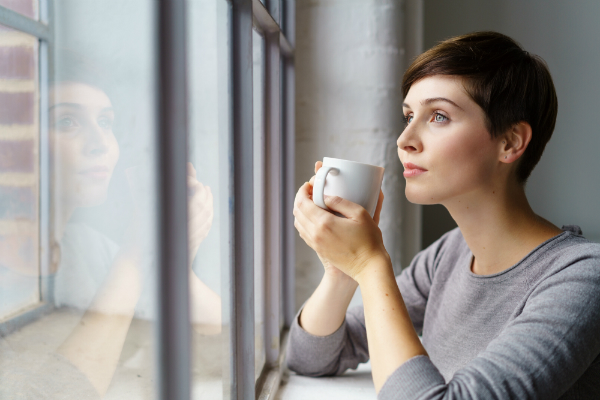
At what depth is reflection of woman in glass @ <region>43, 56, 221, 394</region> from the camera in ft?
1.31

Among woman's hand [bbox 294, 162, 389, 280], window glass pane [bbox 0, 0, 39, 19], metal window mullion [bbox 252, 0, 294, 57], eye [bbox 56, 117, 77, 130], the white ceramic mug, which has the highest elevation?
metal window mullion [bbox 252, 0, 294, 57]

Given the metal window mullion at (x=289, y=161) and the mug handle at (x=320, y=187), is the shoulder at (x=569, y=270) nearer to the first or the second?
the mug handle at (x=320, y=187)

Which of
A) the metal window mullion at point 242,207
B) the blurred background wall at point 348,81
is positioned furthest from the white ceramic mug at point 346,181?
the blurred background wall at point 348,81

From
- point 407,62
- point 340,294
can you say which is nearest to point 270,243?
point 340,294

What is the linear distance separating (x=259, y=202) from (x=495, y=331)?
1.73 ft

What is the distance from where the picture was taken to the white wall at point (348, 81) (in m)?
1.25

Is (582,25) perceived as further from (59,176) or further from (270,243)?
(59,176)

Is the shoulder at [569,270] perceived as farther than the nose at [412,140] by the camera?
No

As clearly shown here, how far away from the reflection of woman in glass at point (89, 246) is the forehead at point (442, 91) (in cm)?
57

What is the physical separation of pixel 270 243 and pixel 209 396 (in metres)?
0.41

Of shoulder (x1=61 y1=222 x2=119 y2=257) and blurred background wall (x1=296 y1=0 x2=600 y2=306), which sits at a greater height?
blurred background wall (x1=296 y1=0 x2=600 y2=306)

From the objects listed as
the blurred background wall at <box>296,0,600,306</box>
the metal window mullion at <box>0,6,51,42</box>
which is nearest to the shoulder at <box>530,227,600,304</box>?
the blurred background wall at <box>296,0,600,306</box>

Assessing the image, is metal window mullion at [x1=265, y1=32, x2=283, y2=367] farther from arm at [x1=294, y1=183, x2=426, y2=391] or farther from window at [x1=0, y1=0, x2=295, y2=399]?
window at [x1=0, y1=0, x2=295, y2=399]

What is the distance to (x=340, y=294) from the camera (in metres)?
0.90
